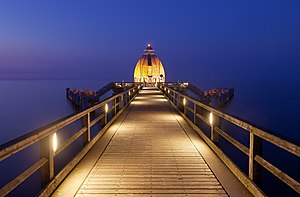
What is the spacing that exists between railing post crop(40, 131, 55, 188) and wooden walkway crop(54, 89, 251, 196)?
0.28 metres

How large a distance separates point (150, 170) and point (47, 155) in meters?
2.15

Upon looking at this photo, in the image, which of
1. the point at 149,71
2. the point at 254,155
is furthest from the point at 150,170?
the point at 149,71

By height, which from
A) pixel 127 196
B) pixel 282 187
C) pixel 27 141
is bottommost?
pixel 282 187

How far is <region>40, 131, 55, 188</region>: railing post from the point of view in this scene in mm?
4520

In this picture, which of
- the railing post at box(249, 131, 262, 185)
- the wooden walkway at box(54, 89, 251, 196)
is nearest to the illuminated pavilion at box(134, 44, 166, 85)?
the wooden walkway at box(54, 89, 251, 196)

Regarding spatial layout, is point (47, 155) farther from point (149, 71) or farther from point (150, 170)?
point (149, 71)

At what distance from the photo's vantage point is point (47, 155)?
4.55 metres

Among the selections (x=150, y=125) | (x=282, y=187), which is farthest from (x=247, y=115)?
(x=150, y=125)

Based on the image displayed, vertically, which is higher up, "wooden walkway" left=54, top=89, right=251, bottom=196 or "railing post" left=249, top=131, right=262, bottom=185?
"railing post" left=249, top=131, right=262, bottom=185

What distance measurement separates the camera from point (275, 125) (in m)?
30.6

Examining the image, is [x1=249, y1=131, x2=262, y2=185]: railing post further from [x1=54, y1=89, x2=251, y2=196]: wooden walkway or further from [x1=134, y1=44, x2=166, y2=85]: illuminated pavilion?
[x1=134, y1=44, x2=166, y2=85]: illuminated pavilion

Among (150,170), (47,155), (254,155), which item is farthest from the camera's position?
(150,170)

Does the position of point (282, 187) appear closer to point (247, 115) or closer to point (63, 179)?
point (63, 179)

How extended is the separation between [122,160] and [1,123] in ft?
99.4
